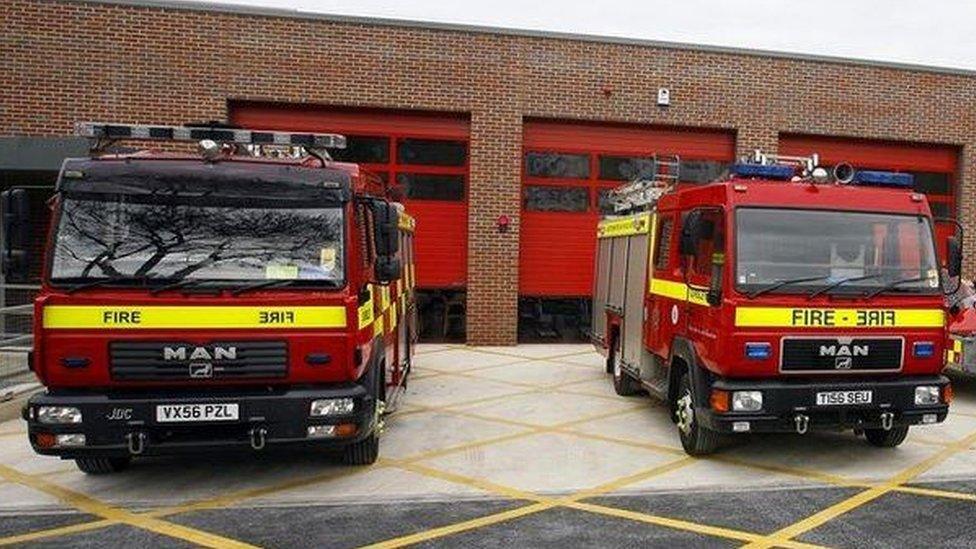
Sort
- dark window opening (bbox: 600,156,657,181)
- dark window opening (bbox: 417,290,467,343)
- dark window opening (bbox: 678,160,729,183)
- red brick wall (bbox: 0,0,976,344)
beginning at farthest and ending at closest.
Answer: dark window opening (bbox: 678,160,729,183) → dark window opening (bbox: 600,156,657,181) → dark window opening (bbox: 417,290,467,343) → red brick wall (bbox: 0,0,976,344)

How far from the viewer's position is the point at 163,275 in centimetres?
528

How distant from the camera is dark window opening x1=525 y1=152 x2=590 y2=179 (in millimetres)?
13984

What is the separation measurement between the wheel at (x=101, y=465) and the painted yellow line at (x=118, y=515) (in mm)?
244

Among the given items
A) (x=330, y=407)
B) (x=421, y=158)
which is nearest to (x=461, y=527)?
(x=330, y=407)

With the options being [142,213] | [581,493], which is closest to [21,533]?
[142,213]

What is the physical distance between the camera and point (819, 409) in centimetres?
607

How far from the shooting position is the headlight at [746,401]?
19.6 ft

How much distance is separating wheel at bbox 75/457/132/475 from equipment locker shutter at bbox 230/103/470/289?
7911 millimetres

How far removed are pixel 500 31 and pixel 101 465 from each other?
1002 cm

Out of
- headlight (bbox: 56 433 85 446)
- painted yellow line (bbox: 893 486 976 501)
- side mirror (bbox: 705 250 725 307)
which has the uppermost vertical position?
side mirror (bbox: 705 250 725 307)

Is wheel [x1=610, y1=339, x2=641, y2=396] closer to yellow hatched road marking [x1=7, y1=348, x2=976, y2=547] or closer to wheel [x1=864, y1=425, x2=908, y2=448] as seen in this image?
yellow hatched road marking [x1=7, y1=348, x2=976, y2=547]

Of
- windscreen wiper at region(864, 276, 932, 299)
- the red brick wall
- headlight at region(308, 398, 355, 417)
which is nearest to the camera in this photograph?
headlight at region(308, 398, 355, 417)

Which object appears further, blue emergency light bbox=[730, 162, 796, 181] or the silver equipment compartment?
the silver equipment compartment

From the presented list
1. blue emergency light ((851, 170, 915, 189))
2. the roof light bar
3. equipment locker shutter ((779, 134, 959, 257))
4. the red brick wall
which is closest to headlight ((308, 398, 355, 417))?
the roof light bar
